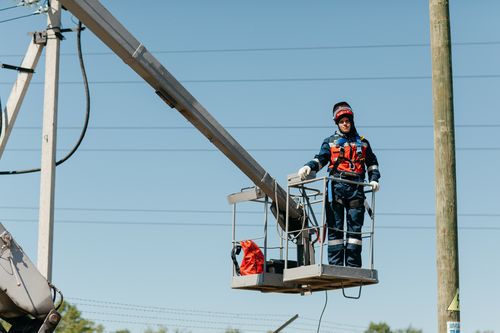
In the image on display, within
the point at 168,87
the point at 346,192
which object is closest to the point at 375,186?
the point at 346,192

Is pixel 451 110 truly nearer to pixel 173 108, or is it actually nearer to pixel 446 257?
pixel 446 257

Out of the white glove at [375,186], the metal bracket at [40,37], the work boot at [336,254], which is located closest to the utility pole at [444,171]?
the white glove at [375,186]

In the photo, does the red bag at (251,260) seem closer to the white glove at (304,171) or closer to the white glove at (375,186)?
the white glove at (304,171)

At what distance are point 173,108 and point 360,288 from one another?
2993 mm

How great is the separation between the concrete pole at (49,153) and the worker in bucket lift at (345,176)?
3471 mm

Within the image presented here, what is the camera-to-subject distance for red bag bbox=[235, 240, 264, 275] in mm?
11609

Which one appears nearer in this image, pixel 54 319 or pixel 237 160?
pixel 54 319

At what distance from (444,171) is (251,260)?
287 cm

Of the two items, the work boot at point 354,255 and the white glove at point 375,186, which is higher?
the white glove at point 375,186

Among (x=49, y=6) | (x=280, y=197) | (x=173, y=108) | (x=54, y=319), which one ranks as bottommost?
(x=54, y=319)

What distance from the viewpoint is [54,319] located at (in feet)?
30.2

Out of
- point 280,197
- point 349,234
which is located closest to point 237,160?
point 280,197

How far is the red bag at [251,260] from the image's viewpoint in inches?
457

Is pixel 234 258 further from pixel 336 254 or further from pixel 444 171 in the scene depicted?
pixel 444 171
